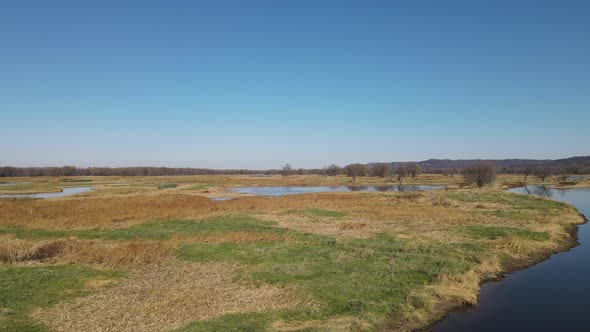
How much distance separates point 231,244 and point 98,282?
848 cm

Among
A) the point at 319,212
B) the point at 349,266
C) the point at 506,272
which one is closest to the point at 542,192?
the point at 319,212

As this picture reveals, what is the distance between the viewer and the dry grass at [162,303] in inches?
487

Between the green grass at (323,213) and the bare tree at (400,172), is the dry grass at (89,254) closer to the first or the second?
the green grass at (323,213)

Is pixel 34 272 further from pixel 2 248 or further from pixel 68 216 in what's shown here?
pixel 68 216

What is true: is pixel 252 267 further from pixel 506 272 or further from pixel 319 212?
pixel 319 212

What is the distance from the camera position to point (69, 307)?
1370cm

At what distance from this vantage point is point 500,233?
1090 inches

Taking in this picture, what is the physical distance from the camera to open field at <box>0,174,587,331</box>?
13.1 metres

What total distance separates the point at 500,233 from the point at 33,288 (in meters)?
28.5

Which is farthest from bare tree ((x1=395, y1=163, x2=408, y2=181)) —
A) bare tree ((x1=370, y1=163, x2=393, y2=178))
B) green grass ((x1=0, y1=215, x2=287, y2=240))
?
green grass ((x1=0, y1=215, x2=287, y2=240))

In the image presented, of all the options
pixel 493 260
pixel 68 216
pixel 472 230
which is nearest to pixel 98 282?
pixel 493 260

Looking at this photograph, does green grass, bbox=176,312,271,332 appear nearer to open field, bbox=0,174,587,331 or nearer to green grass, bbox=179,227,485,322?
open field, bbox=0,174,587,331

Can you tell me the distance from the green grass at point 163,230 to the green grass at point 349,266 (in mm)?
5219

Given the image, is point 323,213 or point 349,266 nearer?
point 349,266
